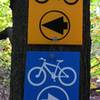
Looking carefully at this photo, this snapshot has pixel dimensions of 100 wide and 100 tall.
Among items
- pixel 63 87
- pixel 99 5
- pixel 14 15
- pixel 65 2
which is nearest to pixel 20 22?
pixel 14 15

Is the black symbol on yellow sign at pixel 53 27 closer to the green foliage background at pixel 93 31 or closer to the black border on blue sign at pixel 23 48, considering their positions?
the black border on blue sign at pixel 23 48

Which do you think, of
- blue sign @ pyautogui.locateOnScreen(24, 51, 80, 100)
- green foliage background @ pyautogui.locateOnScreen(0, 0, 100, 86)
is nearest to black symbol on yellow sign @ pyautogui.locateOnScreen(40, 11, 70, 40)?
blue sign @ pyautogui.locateOnScreen(24, 51, 80, 100)

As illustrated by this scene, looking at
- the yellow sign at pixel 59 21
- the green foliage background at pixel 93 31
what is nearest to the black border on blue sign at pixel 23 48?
the yellow sign at pixel 59 21

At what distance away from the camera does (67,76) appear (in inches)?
115

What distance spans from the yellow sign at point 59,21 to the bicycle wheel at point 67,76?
0.66 ft

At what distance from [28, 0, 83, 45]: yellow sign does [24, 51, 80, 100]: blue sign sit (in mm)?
103

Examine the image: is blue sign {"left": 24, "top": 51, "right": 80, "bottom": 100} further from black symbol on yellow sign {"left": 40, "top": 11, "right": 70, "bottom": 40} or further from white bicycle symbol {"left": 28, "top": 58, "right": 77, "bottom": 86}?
black symbol on yellow sign {"left": 40, "top": 11, "right": 70, "bottom": 40}

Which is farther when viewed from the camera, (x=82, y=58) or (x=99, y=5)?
(x=99, y=5)

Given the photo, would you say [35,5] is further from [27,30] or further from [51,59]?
[51,59]

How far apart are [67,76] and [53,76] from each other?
0.34 feet

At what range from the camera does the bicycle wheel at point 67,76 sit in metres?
2.91

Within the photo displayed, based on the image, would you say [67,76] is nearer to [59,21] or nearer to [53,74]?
[53,74]

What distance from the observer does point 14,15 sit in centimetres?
307

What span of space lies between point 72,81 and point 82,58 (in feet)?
0.62
